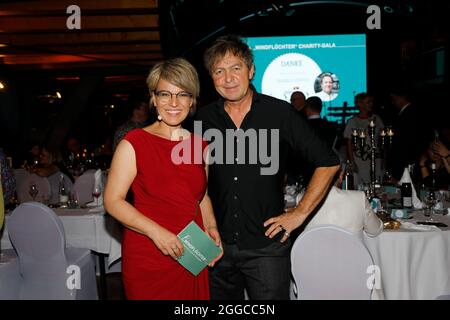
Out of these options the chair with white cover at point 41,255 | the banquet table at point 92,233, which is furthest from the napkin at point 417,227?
the chair with white cover at point 41,255

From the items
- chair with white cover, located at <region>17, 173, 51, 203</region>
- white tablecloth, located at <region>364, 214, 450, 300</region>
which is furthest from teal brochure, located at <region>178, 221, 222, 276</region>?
chair with white cover, located at <region>17, 173, 51, 203</region>

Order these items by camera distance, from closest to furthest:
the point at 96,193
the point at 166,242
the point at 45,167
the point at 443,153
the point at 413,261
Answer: the point at 166,242, the point at 413,261, the point at 96,193, the point at 443,153, the point at 45,167

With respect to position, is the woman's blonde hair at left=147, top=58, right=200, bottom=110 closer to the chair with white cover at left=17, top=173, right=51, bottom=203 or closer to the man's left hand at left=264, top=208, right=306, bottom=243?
the man's left hand at left=264, top=208, right=306, bottom=243

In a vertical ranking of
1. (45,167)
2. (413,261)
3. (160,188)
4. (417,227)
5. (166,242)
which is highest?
(160,188)

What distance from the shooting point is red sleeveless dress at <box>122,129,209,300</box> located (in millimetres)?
2066

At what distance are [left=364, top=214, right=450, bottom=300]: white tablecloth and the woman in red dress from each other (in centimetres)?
164

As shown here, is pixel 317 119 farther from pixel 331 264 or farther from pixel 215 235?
pixel 215 235

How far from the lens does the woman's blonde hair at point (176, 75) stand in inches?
80.4

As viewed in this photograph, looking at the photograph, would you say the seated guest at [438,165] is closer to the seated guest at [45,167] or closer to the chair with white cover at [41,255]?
the chair with white cover at [41,255]

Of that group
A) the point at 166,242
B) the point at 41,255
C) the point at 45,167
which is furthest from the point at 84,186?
the point at 166,242

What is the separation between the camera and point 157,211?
6.82 ft

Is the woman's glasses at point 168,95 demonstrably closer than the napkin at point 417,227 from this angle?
Yes

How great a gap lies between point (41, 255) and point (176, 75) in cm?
208
